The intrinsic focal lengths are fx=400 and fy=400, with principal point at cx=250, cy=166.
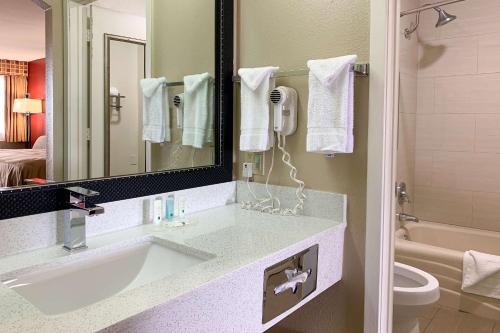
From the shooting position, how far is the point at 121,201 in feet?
4.61

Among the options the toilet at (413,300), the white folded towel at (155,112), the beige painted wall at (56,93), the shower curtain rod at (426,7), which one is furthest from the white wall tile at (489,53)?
the beige painted wall at (56,93)

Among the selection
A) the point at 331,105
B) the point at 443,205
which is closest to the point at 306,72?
the point at 331,105

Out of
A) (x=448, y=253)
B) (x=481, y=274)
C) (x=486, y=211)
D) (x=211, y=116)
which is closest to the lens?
(x=211, y=116)

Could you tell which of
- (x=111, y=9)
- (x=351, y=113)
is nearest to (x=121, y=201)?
(x=111, y=9)

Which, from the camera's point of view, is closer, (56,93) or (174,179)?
(56,93)

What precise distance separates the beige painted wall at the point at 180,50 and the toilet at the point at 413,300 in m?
1.23

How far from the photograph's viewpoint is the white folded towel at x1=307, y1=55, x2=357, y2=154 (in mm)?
1450

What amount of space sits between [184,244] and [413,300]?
4.54 feet

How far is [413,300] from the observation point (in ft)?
6.76

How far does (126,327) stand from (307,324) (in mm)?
1132

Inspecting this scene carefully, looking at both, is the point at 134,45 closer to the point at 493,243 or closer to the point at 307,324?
the point at 307,324

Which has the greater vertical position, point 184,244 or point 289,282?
point 184,244

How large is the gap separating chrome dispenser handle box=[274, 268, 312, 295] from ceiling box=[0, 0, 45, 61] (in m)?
1.02

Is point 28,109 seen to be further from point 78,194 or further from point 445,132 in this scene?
point 445,132
